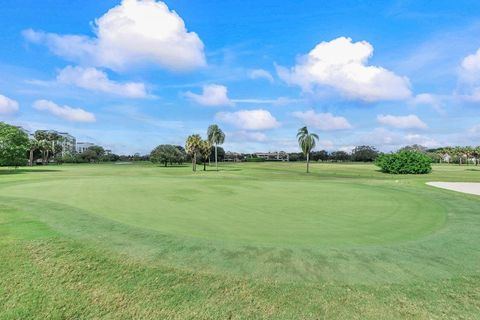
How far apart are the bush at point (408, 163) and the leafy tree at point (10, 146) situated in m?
70.1

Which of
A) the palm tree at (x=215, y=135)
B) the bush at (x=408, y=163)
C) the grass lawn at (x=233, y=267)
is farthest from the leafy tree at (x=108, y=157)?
the grass lawn at (x=233, y=267)

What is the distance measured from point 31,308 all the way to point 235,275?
408 centimetres

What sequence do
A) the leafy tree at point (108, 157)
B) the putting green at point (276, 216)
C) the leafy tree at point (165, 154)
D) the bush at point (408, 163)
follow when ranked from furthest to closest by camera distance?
the leafy tree at point (108, 157) → the leafy tree at point (165, 154) → the bush at point (408, 163) → the putting green at point (276, 216)

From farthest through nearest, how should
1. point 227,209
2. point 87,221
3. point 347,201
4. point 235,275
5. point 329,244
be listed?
point 347,201 → point 227,209 → point 87,221 → point 329,244 → point 235,275

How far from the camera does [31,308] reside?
6.27 meters

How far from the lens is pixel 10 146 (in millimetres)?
55125

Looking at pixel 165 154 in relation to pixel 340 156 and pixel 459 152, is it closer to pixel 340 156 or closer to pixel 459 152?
pixel 459 152

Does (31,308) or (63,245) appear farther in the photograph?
(63,245)

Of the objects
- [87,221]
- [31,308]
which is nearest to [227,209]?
[87,221]

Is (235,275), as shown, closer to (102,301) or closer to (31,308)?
(102,301)

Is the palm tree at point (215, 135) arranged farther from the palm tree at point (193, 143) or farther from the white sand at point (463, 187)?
the white sand at point (463, 187)

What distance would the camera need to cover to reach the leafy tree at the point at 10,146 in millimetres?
54375

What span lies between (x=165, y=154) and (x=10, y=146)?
173 feet

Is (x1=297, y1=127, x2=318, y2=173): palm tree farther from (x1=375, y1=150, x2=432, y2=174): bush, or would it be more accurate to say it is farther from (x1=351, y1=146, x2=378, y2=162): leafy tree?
(x1=351, y1=146, x2=378, y2=162): leafy tree
